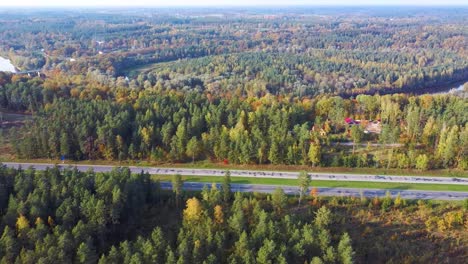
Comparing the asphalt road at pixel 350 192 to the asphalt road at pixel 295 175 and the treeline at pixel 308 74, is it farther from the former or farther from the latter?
the treeline at pixel 308 74

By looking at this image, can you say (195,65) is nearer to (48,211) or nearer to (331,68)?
(331,68)

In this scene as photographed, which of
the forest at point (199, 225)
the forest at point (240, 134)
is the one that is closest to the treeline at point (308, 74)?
the forest at point (240, 134)

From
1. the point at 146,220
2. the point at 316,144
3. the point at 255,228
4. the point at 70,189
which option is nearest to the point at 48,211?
the point at 70,189

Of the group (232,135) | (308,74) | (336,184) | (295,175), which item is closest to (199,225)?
(295,175)

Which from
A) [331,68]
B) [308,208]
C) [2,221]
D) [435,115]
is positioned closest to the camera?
[2,221]

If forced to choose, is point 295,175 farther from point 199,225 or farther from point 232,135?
point 199,225

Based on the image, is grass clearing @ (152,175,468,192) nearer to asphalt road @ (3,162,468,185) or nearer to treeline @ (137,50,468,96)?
asphalt road @ (3,162,468,185)
